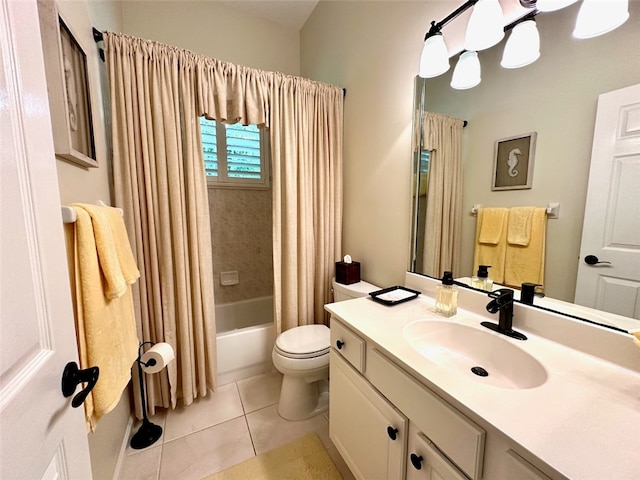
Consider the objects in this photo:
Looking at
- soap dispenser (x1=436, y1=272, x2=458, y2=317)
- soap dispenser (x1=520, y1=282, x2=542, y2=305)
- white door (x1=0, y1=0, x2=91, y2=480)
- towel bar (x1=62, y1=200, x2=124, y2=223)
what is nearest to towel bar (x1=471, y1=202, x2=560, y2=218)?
soap dispenser (x1=520, y1=282, x2=542, y2=305)

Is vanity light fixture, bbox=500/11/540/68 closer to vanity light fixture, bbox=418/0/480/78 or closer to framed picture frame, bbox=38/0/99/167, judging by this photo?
vanity light fixture, bbox=418/0/480/78

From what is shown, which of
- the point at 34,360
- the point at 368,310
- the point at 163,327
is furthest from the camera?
the point at 163,327

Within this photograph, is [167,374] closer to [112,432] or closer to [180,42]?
[112,432]

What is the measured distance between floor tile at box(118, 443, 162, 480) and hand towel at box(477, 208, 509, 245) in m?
1.87

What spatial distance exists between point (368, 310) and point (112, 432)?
1.26 metres

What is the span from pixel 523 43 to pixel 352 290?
1.36m

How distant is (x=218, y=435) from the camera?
1431 millimetres

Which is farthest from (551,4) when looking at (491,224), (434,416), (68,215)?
(68,215)

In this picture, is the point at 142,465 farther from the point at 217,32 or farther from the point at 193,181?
the point at 217,32

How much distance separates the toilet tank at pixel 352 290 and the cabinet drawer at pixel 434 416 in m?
0.70

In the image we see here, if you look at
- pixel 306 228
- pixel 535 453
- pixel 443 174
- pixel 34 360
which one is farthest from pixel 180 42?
pixel 535 453

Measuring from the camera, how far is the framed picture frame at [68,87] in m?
0.79

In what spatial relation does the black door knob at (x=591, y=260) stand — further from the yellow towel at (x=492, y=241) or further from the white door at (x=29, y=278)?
the white door at (x=29, y=278)

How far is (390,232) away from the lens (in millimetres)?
1554
